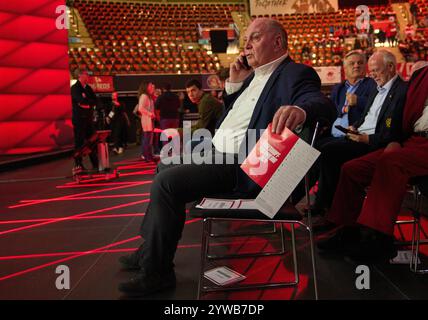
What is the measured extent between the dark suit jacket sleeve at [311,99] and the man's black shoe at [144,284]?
920mm

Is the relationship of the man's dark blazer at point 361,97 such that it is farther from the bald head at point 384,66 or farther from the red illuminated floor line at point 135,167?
the red illuminated floor line at point 135,167

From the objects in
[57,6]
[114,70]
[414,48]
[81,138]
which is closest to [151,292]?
[81,138]

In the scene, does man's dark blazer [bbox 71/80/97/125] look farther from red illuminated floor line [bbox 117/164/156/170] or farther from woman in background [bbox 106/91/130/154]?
woman in background [bbox 106/91/130/154]

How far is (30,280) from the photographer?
1914 mm

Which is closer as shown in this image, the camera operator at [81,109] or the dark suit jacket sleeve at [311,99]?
the dark suit jacket sleeve at [311,99]

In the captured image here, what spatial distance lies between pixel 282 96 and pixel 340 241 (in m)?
1.01

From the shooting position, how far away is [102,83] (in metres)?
10.5

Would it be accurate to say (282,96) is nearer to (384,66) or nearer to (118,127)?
(384,66)

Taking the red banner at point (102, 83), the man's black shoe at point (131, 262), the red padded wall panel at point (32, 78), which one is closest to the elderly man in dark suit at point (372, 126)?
the man's black shoe at point (131, 262)

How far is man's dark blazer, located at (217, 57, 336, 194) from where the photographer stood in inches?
59.2

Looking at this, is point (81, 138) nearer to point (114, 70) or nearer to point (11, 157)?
point (11, 157)

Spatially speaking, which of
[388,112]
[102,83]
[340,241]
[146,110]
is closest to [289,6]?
[102,83]

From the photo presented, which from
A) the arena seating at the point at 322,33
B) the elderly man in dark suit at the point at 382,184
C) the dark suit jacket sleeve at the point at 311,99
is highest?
the arena seating at the point at 322,33

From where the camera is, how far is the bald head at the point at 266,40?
1728mm
